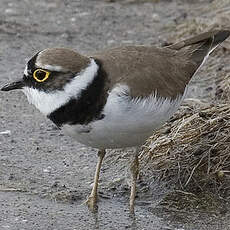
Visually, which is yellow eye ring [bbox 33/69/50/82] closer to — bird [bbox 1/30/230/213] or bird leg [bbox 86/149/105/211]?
bird [bbox 1/30/230/213]

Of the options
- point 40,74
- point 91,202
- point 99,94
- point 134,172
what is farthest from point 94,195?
point 40,74

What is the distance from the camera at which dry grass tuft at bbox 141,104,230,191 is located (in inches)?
277

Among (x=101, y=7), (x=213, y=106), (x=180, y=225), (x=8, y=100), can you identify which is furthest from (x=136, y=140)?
(x=101, y=7)

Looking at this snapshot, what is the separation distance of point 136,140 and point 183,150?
3.18ft

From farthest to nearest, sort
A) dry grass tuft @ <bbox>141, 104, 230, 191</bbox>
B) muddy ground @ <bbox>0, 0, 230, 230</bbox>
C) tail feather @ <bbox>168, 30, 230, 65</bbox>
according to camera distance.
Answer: tail feather @ <bbox>168, 30, 230, 65</bbox> → dry grass tuft @ <bbox>141, 104, 230, 191</bbox> → muddy ground @ <bbox>0, 0, 230, 230</bbox>

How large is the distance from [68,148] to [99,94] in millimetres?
2044

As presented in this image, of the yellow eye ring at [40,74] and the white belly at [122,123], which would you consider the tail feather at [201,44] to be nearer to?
the white belly at [122,123]

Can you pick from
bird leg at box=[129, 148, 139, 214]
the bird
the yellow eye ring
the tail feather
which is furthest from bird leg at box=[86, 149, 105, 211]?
the tail feather

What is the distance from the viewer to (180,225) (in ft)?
21.2

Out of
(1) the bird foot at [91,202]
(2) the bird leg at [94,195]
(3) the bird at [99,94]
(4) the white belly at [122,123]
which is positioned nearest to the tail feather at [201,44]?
(3) the bird at [99,94]

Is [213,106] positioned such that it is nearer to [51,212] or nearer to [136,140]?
[136,140]

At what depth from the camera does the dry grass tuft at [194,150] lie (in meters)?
7.05

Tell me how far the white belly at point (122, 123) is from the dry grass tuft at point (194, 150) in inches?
31.1

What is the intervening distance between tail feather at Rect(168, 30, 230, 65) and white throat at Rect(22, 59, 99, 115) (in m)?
1.49
